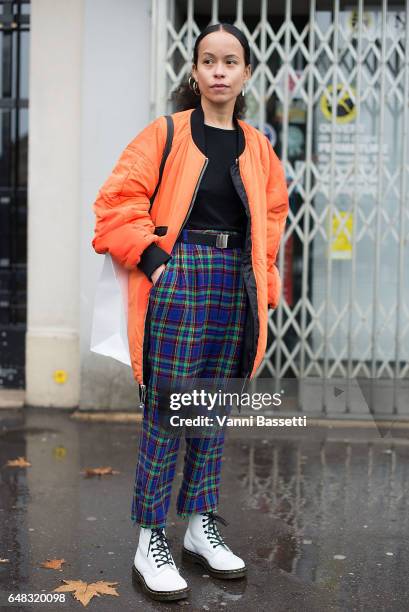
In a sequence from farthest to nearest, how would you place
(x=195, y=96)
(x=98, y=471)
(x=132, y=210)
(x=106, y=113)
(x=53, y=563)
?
(x=106, y=113) < (x=98, y=471) < (x=53, y=563) < (x=195, y=96) < (x=132, y=210)

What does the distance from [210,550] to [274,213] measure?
1404mm

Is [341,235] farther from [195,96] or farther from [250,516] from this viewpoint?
[195,96]

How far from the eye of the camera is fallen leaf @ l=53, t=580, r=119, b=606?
3.47 meters

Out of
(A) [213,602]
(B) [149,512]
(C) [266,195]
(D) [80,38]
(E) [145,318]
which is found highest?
(D) [80,38]

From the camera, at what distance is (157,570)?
3480 mm

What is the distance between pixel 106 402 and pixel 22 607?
3.24 meters

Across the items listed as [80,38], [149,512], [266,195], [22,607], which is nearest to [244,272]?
[266,195]

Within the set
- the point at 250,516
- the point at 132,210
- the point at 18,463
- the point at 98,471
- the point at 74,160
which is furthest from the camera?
the point at 74,160

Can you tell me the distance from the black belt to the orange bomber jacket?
5 centimetres

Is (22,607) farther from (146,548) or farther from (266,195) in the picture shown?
(266,195)

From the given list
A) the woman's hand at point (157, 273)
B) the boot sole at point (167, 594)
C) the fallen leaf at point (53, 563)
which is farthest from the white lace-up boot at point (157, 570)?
the woman's hand at point (157, 273)

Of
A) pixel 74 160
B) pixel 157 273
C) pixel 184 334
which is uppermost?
pixel 74 160

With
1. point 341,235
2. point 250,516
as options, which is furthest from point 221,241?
point 341,235

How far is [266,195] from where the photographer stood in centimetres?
363
